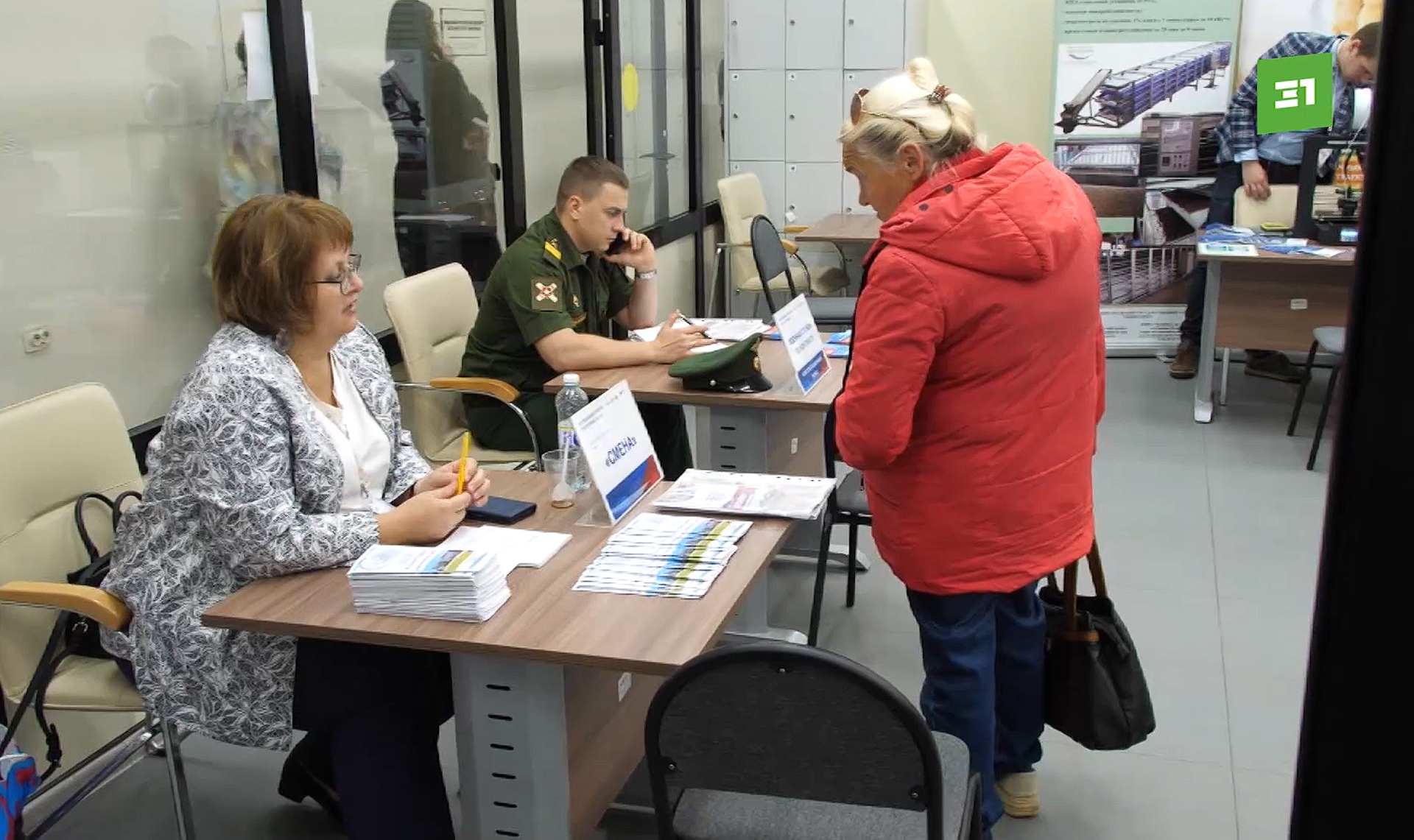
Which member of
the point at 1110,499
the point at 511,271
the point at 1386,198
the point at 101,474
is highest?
the point at 1386,198

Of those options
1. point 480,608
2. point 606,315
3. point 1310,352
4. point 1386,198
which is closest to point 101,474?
point 480,608

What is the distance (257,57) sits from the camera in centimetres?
321

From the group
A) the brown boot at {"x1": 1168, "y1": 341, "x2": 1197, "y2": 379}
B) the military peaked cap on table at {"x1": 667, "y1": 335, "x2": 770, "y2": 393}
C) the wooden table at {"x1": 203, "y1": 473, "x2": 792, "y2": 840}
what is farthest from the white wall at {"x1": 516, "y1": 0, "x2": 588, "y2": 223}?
the wooden table at {"x1": 203, "y1": 473, "x2": 792, "y2": 840}

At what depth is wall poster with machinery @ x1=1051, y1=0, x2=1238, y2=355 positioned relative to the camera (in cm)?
621

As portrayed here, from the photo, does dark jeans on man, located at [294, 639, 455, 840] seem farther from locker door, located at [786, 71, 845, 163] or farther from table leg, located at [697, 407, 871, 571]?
locker door, located at [786, 71, 845, 163]

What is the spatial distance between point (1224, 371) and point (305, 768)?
171 inches

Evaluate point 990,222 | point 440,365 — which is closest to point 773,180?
point 440,365

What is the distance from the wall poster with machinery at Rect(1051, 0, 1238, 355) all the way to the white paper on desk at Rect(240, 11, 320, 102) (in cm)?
435

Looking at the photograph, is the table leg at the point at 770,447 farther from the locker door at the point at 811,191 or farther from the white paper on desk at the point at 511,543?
the locker door at the point at 811,191

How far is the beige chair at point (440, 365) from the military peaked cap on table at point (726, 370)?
0.45 meters

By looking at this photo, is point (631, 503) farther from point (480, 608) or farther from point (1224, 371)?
point (1224, 371)

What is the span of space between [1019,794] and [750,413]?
119 centimetres

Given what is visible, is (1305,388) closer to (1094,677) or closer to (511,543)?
(1094,677)

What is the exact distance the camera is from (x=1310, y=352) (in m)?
4.92
